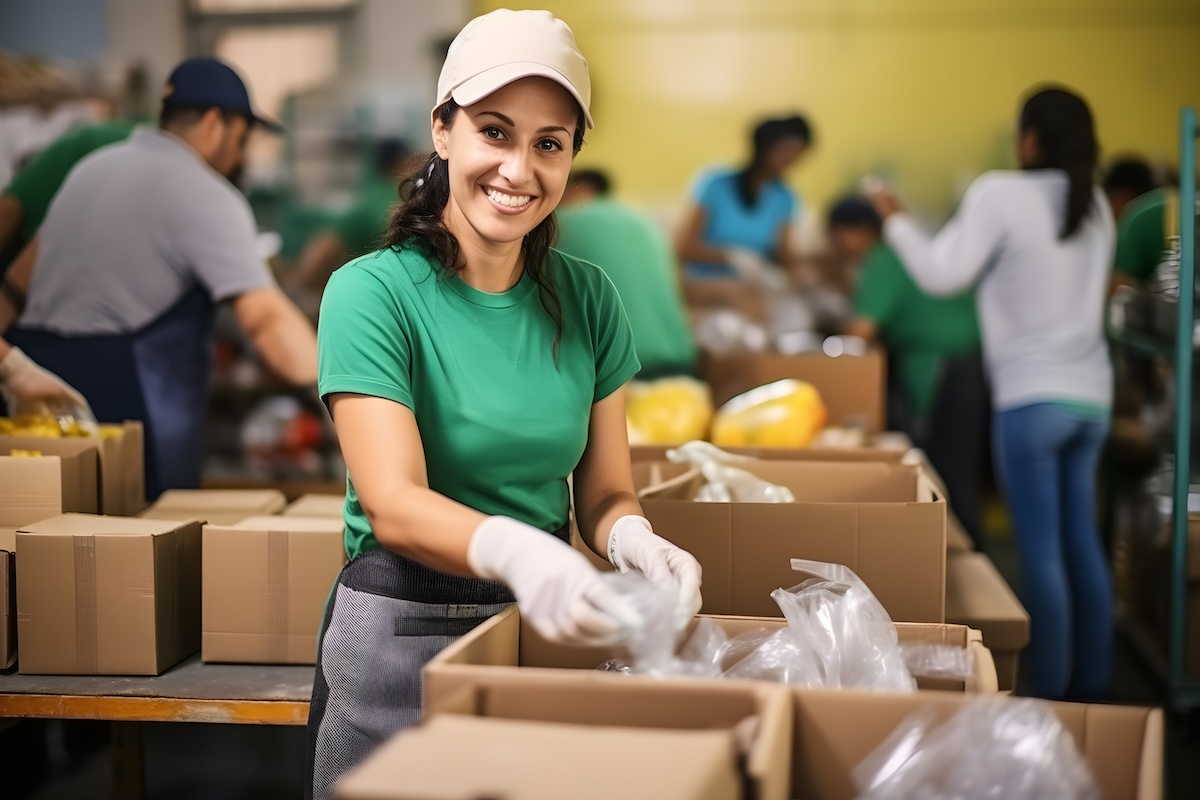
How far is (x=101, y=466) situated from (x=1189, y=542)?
2.85 metres

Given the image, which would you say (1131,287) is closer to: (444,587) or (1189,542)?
(1189,542)

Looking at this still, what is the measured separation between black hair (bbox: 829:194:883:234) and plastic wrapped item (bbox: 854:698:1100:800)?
427 centimetres

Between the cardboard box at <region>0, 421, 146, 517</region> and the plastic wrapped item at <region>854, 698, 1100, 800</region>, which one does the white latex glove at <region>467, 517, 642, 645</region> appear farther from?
the cardboard box at <region>0, 421, 146, 517</region>

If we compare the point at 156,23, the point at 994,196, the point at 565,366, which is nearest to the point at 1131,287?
the point at 994,196

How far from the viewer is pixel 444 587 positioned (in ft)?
4.87

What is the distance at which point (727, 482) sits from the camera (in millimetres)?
2037

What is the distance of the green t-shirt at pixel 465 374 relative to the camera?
4.57 ft

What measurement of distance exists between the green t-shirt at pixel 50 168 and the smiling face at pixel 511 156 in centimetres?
250

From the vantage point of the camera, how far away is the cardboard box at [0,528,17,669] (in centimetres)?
190

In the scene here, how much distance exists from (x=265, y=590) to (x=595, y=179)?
353 cm

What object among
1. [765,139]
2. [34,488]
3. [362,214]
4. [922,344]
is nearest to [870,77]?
[765,139]

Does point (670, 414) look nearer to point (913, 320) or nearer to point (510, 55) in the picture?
point (510, 55)

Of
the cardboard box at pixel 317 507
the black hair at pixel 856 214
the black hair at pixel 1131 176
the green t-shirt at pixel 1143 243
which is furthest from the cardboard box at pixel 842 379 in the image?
the black hair at pixel 1131 176

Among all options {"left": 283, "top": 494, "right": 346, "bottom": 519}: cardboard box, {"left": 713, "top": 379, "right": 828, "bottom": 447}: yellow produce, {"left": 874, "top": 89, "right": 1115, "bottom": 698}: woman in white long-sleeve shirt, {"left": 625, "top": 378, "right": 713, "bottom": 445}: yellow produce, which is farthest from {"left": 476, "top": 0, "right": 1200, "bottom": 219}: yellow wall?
{"left": 283, "top": 494, "right": 346, "bottom": 519}: cardboard box
